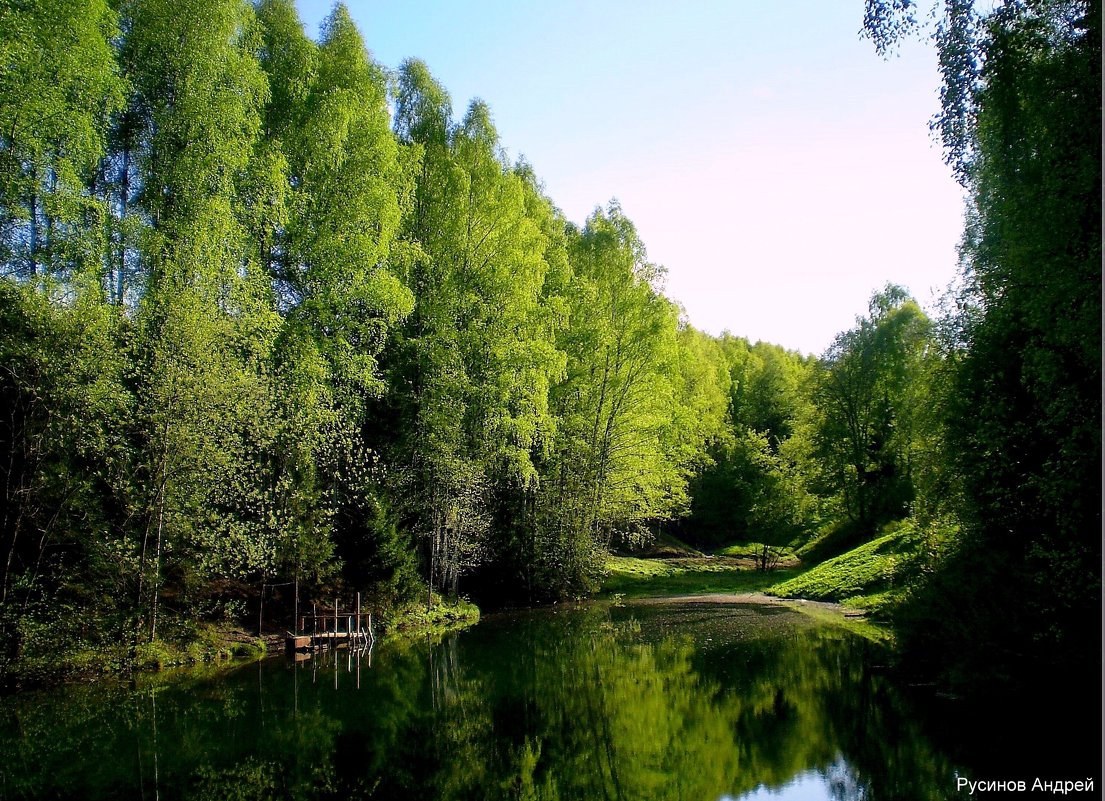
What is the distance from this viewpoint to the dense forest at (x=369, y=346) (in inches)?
392

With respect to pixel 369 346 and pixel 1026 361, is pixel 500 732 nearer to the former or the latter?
pixel 1026 361

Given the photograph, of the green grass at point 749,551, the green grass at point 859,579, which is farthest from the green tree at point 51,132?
the green grass at point 749,551

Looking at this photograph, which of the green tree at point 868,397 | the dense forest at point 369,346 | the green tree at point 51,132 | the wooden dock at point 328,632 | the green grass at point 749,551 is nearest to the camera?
the dense forest at point 369,346

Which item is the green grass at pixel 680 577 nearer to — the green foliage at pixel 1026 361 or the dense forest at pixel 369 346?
the dense forest at pixel 369 346

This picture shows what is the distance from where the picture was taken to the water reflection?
8703 millimetres

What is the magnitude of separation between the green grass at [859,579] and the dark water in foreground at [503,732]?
6.16m

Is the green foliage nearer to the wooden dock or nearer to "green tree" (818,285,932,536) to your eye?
the wooden dock

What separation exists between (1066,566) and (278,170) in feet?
63.0

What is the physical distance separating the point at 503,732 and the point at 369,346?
50.9ft

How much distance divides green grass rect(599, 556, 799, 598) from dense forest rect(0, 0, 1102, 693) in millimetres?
5235

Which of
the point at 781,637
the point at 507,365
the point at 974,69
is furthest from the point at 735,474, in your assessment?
the point at 974,69

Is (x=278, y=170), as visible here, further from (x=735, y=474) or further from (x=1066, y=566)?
(x=735, y=474)

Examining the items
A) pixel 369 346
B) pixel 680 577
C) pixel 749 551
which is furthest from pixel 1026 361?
pixel 749 551

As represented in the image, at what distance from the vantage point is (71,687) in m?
14.9
